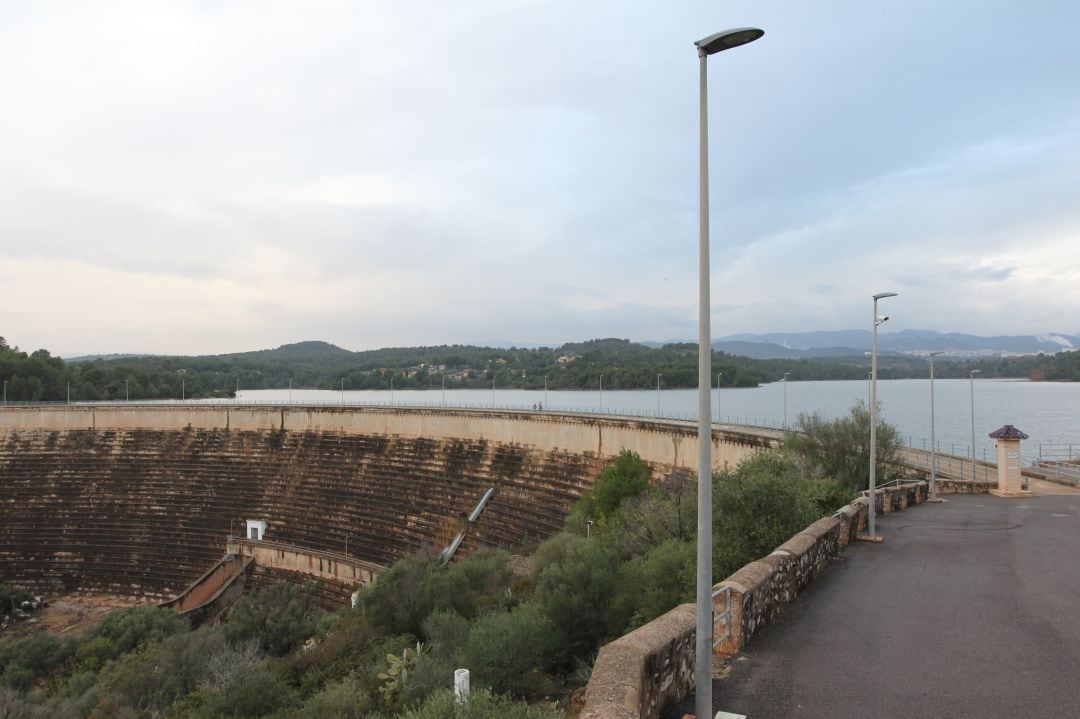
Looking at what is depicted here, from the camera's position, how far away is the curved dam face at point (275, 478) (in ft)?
106

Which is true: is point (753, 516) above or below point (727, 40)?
below

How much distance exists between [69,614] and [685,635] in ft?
122

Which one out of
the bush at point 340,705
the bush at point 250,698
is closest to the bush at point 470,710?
the bush at point 340,705

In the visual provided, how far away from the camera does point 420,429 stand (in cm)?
4128

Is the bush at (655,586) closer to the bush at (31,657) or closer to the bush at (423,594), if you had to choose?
the bush at (423,594)

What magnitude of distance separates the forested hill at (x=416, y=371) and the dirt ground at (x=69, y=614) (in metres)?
36.9

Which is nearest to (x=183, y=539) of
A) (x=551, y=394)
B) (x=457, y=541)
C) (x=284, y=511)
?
(x=284, y=511)

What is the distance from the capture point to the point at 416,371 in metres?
129

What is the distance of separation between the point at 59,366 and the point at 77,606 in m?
61.3

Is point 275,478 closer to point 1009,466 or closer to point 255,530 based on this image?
point 255,530

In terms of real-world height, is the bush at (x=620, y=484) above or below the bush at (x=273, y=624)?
above

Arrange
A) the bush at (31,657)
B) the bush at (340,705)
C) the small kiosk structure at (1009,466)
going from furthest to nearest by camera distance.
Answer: the bush at (31,657) → the small kiosk structure at (1009,466) → the bush at (340,705)

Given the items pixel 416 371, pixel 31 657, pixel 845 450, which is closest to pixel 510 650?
pixel 845 450

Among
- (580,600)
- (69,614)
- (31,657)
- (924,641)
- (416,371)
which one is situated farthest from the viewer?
(416,371)
